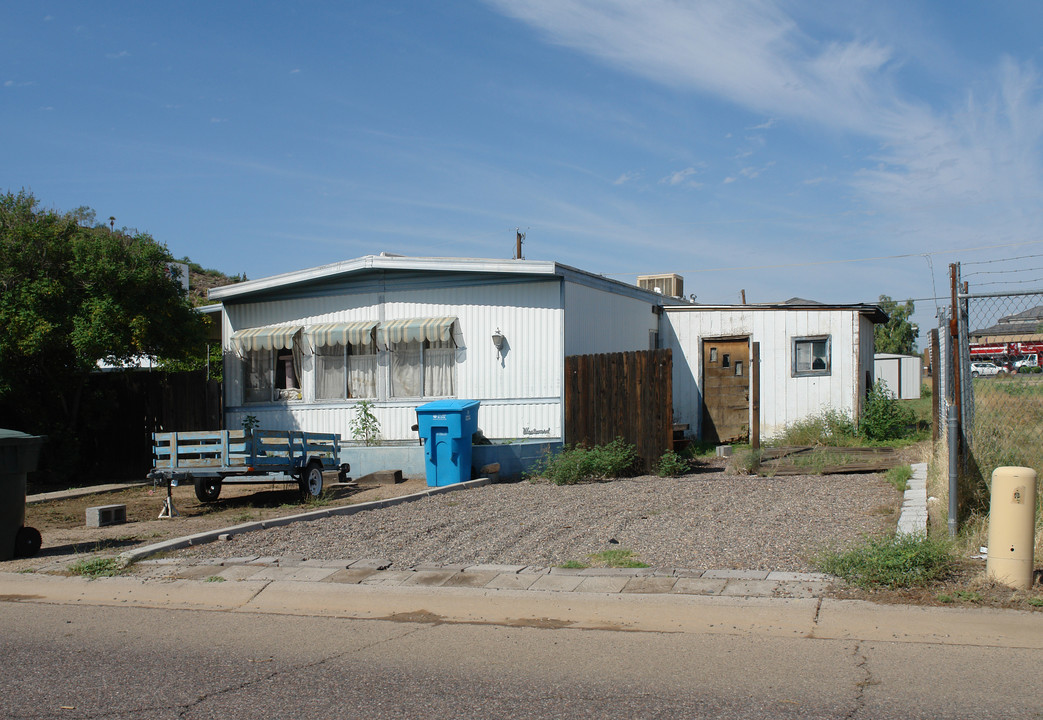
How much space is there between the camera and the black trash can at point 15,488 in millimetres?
8188

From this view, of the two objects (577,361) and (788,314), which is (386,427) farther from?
(788,314)

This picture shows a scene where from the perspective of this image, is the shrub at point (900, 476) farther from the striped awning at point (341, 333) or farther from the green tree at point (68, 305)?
the green tree at point (68, 305)

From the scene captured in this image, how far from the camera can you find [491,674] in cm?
485

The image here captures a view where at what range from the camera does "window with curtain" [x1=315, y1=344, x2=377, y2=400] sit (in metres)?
15.4

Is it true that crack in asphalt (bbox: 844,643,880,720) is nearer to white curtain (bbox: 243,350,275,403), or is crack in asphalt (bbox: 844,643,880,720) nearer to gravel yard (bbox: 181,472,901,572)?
gravel yard (bbox: 181,472,901,572)

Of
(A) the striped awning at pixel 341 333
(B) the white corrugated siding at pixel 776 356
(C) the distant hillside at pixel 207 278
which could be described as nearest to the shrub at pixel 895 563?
(A) the striped awning at pixel 341 333

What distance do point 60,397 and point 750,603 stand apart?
14.0m

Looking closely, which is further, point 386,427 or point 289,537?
point 386,427

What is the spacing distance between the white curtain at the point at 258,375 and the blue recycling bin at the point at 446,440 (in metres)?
4.74

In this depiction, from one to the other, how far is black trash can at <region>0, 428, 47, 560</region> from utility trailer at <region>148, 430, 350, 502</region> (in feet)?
8.43

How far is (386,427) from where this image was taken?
15.1 metres

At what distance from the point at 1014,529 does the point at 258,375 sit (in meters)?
13.8

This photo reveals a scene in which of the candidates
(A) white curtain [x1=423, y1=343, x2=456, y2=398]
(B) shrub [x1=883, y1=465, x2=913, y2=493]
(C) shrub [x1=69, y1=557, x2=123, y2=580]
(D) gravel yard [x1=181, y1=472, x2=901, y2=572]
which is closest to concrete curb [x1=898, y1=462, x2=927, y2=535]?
(B) shrub [x1=883, y1=465, x2=913, y2=493]

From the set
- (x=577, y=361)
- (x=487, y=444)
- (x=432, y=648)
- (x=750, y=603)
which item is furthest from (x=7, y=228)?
(x=750, y=603)
